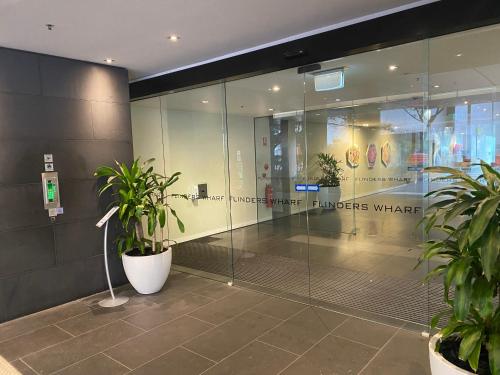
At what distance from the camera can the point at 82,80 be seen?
4.38m

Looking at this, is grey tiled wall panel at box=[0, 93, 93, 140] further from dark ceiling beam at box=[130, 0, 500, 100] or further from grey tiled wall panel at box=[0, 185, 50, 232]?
dark ceiling beam at box=[130, 0, 500, 100]

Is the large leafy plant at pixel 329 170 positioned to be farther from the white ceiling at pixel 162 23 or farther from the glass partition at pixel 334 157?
the white ceiling at pixel 162 23

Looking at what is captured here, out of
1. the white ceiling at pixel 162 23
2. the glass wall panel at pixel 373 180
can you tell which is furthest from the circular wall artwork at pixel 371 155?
the white ceiling at pixel 162 23

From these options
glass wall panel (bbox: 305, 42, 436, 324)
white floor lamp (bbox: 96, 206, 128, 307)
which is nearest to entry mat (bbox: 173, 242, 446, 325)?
glass wall panel (bbox: 305, 42, 436, 324)

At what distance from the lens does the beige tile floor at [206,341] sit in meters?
2.80

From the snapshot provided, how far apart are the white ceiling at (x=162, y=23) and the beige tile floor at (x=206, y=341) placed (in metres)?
2.88

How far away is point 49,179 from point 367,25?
365 cm

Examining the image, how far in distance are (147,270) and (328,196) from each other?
2.46 meters

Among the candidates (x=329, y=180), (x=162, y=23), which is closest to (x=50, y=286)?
(x=162, y=23)

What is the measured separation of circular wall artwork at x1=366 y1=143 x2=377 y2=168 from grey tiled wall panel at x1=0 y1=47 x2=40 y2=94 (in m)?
4.18

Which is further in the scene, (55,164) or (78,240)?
(78,240)

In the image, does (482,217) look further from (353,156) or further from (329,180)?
(353,156)

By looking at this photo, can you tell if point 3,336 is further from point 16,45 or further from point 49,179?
point 16,45

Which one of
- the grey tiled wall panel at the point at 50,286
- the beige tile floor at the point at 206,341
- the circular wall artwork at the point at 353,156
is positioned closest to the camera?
the beige tile floor at the point at 206,341
